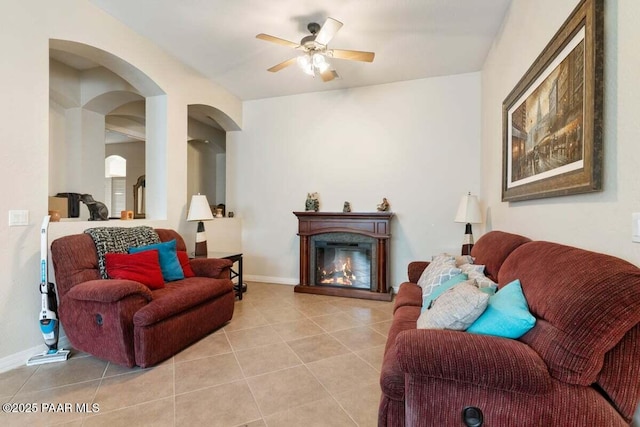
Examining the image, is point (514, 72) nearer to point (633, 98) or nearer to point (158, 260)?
point (633, 98)

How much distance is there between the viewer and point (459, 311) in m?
1.35

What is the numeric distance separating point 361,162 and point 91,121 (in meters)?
3.83

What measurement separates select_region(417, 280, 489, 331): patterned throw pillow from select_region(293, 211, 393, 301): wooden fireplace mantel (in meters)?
2.48

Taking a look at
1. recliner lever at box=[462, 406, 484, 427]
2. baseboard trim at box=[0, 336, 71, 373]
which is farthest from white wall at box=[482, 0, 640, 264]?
baseboard trim at box=[0, 336, 71, 373]

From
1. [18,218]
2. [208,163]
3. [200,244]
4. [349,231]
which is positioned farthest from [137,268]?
[208,163]

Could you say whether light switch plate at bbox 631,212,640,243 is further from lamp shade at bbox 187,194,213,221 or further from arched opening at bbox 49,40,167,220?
arched opening at bbox 49,40,167,220

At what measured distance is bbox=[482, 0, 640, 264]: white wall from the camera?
3.75 feet

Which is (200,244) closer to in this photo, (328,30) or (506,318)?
(328,30)

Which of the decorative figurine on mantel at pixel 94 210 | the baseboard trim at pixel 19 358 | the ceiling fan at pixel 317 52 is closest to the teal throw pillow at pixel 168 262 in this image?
the decorative figurine on mantel at pixel 94 210

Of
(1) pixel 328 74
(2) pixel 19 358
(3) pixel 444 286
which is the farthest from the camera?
(1) pixel 328 74

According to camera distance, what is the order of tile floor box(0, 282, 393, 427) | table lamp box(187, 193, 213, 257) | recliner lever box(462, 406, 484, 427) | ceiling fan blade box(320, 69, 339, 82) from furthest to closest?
table lamp box(187, 193, 213, 257), ceiling fan blade box(320, 69, 339, 82), tile floor box(0, 282, 393, 427), recliner lever box(462, 406, 484, 427)

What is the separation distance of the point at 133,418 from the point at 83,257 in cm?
133

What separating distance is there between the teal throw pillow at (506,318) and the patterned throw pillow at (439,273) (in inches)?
27.7

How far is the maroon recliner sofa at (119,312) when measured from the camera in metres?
2.06
